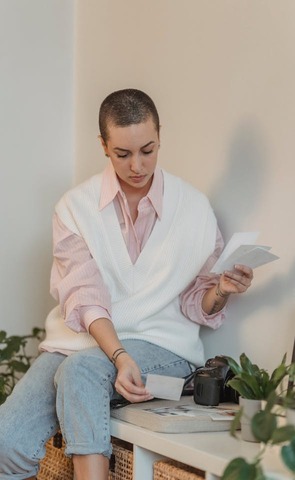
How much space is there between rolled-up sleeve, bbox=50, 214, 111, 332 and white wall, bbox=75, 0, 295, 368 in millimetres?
354

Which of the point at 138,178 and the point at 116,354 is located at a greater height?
the point at 138,178

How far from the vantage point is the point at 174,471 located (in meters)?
1.68

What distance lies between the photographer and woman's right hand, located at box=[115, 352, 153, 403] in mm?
1813

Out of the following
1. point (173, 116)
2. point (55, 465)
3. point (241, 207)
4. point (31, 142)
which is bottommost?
point (55, 465)

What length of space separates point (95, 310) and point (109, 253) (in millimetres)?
165

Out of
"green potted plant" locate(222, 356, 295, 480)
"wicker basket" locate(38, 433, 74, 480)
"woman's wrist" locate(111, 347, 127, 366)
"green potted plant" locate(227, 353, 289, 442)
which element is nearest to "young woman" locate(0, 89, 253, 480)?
"woman's wrist" locate(111, 347, 127, 366)

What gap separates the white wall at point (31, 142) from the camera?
2.66 m

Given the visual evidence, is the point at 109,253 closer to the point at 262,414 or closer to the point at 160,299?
the point at 160,299

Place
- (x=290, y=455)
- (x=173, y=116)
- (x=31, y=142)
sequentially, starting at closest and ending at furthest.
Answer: (x=290, y=455) < (x=173, y=116) < (x=31, y=142)

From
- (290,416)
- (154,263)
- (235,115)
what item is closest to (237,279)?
(154,263)

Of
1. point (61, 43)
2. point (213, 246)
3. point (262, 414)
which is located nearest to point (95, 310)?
point (213, 246)

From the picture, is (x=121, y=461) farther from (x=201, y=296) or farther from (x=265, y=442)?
(x=265, y=442)

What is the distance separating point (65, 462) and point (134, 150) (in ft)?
2.47

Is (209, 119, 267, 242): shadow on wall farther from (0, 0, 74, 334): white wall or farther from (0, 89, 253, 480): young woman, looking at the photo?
(0, 0, 74, 334): white wall
